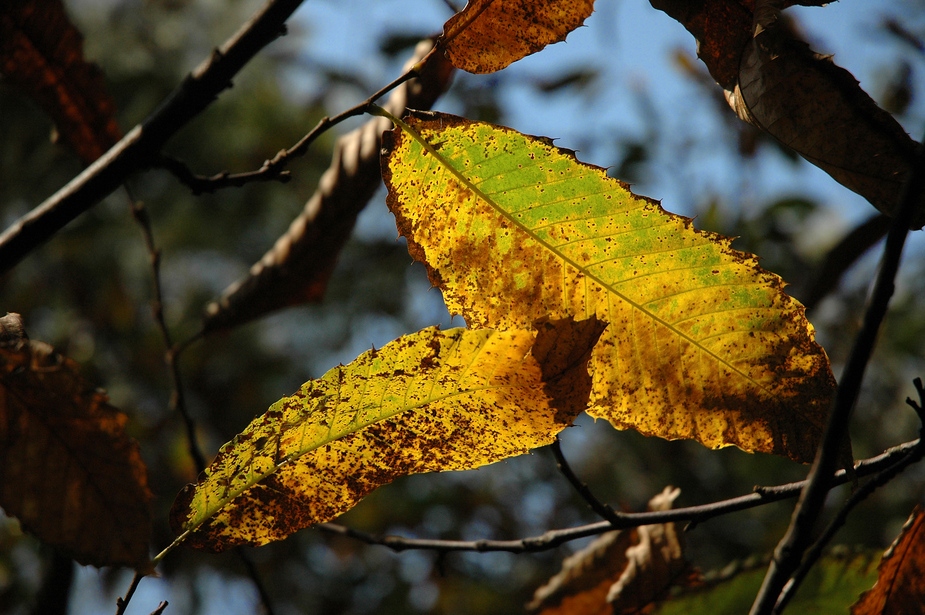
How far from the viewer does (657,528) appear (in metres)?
0.59

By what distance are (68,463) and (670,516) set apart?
1.17 feet

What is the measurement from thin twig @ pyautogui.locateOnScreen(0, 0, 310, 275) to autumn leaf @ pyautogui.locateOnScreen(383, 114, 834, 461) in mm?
139

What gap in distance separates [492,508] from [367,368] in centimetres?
251

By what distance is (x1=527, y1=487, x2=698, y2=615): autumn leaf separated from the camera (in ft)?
1.83

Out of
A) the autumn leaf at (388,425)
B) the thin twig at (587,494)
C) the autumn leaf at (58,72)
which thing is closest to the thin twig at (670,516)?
the thin twig at (587,494)

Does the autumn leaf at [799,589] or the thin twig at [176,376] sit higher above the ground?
the thin twig at [176,376]

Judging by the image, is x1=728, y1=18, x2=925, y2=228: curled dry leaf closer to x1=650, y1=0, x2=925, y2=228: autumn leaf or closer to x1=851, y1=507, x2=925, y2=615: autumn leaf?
x1=650, y1=0, x2=925, y2=228: autumn leaf

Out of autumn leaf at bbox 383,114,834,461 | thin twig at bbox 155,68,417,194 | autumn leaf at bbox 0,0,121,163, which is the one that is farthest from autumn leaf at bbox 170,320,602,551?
autumn leaf at bbox 0,0,121,163

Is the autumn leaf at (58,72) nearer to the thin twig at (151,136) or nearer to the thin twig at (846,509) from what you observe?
the thin twig at (151,136)

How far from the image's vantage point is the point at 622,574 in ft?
1.94

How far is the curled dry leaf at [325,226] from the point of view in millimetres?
549

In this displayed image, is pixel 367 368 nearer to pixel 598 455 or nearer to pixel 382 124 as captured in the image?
pixel 382 124

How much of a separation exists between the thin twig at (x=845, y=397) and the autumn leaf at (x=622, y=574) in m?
0.28

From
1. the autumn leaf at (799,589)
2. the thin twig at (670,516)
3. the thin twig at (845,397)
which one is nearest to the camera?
the thin twig at (845,397)
